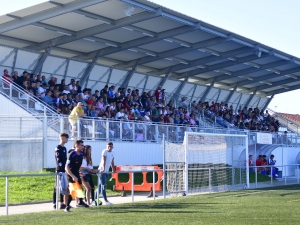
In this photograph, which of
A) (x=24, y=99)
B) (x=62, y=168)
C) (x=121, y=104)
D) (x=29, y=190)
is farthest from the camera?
(x=121, y=104)

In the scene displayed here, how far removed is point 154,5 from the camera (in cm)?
3053

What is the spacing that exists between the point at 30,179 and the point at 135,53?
16.7 m

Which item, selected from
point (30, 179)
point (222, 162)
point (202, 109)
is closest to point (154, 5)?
point (222, 162)

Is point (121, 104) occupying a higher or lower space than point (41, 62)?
lower

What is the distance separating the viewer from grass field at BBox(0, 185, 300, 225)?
1502cm

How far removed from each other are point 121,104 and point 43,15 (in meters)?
7.36

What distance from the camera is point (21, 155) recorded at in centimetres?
2722

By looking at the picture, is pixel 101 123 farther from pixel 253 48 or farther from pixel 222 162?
pixel 253 48

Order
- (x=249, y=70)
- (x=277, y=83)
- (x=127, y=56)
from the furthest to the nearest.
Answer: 1. (x=277, y=83)
2. (x=249, y=70)
3. (x=127, y=56)

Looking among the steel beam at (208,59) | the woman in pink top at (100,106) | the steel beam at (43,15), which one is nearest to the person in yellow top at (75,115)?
→ the steel beam at (43,15)

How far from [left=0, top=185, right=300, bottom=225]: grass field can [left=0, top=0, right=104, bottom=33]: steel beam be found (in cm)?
1070

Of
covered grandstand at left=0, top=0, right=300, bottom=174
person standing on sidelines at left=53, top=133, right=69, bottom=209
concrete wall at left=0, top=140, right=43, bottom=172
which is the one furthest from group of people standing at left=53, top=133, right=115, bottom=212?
covered grandstand at left=0, top=0, right=300, bottom=174

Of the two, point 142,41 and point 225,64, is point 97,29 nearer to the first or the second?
point 142,41

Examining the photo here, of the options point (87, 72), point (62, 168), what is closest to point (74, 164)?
point (62, 168)
